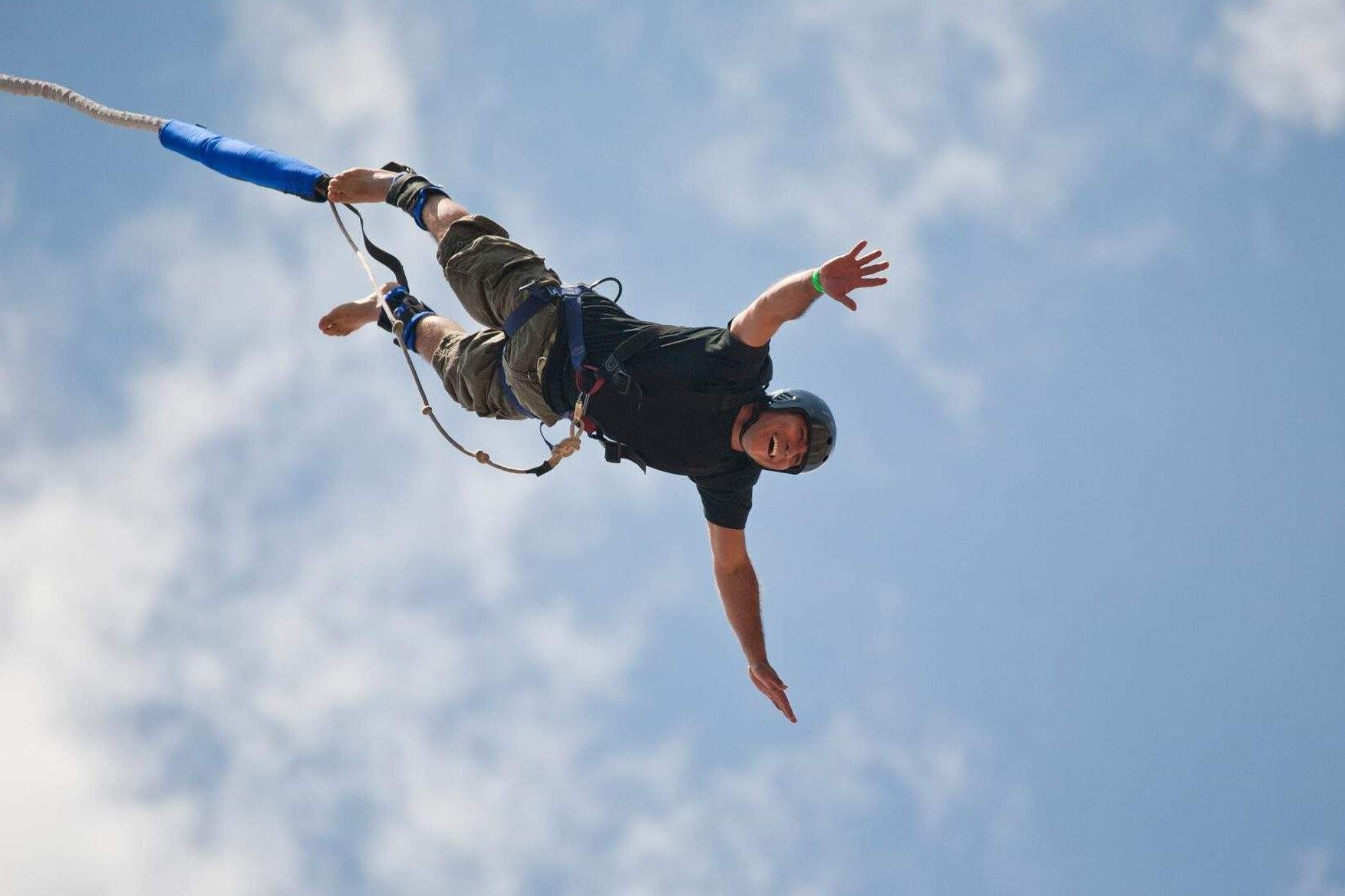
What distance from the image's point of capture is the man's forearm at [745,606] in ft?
31.5

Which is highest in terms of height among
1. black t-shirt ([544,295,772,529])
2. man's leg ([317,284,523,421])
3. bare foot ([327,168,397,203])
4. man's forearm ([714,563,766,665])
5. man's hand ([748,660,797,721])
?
bare foot ([327,168,397,203])

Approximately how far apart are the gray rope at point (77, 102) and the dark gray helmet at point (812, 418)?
15.5 feet

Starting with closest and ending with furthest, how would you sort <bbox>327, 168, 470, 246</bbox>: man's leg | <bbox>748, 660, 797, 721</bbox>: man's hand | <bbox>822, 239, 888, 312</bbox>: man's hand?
<bbox>822, 239, 888, 312</bbox>: man's hand → <bbox>327, 168, 470, 246</bbox>: man's leg → <bbox>748, 660, 797, 721</bbox>: man's hand

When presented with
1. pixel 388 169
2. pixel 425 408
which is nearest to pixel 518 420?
pixel 425 408

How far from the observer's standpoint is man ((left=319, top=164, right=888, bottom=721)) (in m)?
8.14

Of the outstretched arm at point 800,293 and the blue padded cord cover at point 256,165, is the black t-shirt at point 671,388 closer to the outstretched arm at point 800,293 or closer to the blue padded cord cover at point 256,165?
the outstretched arm at point 800,293

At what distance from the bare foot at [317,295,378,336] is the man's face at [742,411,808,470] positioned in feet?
10.0

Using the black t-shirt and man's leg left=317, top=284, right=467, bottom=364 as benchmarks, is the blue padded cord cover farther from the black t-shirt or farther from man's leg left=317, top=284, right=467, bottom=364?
the black t-shirt

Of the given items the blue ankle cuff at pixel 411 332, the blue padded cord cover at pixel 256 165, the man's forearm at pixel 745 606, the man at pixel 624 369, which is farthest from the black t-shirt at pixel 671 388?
the blue padded cord cover at pixel 256 165

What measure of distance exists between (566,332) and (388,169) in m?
1.91

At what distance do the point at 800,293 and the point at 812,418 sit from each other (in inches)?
45.0

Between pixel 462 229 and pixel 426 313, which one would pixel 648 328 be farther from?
pixel 426 313

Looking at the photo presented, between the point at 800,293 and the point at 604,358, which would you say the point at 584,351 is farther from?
the point at 800,293

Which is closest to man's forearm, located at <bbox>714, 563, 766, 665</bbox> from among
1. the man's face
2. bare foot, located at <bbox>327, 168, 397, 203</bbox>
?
the man's face
